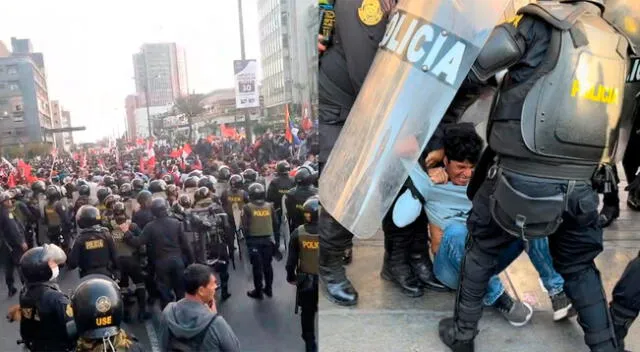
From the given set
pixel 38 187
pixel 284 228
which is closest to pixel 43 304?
pixel 38 187

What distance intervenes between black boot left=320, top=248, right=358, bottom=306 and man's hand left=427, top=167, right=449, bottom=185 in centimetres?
56

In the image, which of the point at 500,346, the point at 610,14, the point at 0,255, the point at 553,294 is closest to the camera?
the point at 0,255

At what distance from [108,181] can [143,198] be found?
0.13 metres

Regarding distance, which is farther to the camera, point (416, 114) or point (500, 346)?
point (500, 346)

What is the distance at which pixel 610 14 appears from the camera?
198 centimetres

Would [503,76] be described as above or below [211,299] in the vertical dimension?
above

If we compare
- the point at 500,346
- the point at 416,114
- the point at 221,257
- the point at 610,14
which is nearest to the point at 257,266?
the point at 221,257

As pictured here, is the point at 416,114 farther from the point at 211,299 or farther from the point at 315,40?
the point at 211,299

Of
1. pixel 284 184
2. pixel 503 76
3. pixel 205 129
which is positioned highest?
pixel 503 76

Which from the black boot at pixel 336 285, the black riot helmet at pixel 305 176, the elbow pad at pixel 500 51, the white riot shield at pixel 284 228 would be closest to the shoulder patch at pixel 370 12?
the elbow pad at pixel 500 51

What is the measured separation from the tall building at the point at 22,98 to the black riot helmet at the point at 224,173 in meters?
0.56

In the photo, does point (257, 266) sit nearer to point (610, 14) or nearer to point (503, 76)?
point (503, 76)

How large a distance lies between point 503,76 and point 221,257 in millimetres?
1221

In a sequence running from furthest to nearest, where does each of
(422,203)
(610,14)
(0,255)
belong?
1. (422,203)
2. (610,14)
3. (0,255)
